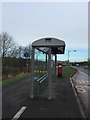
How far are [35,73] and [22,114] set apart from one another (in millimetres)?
5193

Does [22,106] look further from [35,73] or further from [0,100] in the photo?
[35,73]

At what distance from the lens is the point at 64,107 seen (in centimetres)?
1269

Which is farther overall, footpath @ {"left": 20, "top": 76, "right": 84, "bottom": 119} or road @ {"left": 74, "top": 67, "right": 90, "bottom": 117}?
road @ {"left": 74, "top": 67, "right": 90, "bottom": 117}

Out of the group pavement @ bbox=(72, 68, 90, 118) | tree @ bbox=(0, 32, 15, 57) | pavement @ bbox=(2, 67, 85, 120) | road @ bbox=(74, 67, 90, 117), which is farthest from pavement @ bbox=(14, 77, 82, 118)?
tree @ bbox=(0, 32, 15, 57)

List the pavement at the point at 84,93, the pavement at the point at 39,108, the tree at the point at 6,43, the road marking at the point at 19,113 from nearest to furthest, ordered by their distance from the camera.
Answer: the road marking at the point at 19,113
the pavement at the point at 39,108
the pavement at the point at 84,93
the tree at the point at 6,43

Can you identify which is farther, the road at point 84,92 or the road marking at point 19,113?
the road at point 84,92

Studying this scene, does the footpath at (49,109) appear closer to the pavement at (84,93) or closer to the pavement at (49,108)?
the pavement at (49,108)

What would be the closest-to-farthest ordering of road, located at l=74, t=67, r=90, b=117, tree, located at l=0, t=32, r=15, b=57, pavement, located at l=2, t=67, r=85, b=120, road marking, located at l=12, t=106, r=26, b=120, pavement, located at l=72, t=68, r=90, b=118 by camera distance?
road marking, located at l=12, t=106, r=26, b=120
pavement, located at l=2, t=67, r=85, b=120
pavement, located at l=72, t=68, r=90, b=118
road, located at l=74, t=67, r=90, b=117
tree, located at l=0, t=32, r=15, b=57

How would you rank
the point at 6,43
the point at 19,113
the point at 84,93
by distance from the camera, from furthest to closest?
the point at 6,43 → the point at 84,93 → the point at 19,113

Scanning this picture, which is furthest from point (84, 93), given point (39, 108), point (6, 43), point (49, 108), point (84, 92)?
Answer: point (6, 43)

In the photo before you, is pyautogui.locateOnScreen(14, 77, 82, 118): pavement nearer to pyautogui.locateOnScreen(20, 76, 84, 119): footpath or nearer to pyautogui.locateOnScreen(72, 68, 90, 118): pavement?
pyautogui.locateOnScreen(20, 76, 84, 119): footpath

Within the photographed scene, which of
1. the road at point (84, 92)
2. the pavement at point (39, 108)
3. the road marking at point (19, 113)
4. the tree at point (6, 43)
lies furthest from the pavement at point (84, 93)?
the tree at point (6, 43)

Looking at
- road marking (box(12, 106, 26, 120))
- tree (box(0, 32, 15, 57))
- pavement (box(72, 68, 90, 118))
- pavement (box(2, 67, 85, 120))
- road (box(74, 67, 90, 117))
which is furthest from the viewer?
tree (box(0, 32, 15, 57))

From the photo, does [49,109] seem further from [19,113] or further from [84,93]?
[84,93]
